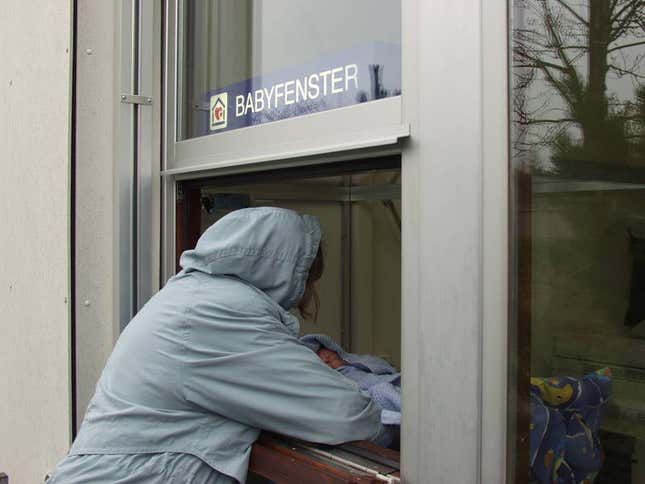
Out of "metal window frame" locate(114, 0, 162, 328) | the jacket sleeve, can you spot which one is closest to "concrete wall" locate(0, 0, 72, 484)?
"metal window frame" locate(114, 0, 162, 328)

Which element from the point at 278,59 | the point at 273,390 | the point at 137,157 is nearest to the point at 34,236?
the point at 137,157

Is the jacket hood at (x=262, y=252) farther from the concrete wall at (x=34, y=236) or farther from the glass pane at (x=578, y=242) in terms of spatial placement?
the concrete wall at (x=34, y=236)

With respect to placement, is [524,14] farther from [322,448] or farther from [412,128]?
[322,448]

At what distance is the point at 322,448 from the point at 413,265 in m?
0.55

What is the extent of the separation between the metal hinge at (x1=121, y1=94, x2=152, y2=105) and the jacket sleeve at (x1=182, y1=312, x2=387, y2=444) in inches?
43.1

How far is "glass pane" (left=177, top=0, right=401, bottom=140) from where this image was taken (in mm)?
1745

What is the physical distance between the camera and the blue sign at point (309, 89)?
1699 mm

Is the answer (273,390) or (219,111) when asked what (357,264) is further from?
(273,390)

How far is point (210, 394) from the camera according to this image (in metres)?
1.73

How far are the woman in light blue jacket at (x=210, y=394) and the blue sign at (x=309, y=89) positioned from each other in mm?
421

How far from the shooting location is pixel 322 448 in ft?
5.69


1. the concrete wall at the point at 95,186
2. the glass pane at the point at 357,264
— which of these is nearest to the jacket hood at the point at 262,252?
the concrete wall at the point at 95,186

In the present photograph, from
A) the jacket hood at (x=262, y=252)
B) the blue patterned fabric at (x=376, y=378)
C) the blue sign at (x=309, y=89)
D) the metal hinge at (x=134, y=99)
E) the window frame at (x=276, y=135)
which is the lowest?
the blue patterned fabric at (x=376, y=378)

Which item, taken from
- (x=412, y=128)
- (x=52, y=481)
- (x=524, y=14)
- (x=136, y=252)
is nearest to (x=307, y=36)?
(x=412, y=128)
